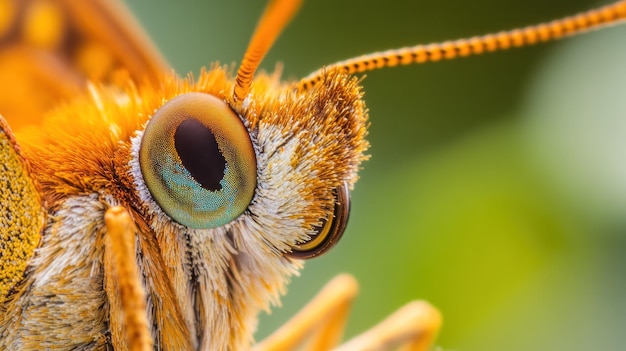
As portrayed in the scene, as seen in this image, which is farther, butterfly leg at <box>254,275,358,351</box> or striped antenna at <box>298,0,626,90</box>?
butterfly leg at <box>254,275,358,351</box>

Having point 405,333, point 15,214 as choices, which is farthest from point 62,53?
point 405,333

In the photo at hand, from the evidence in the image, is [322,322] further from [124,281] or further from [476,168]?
[124,281]

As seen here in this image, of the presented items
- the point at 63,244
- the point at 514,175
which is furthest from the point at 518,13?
the point at 63,244

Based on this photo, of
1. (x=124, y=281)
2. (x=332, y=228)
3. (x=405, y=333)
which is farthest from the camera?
(x=405, y=333)

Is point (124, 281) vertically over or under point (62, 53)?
under

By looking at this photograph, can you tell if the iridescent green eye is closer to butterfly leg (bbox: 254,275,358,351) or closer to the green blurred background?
butterfly leg (bbox: 254,275,358,351)

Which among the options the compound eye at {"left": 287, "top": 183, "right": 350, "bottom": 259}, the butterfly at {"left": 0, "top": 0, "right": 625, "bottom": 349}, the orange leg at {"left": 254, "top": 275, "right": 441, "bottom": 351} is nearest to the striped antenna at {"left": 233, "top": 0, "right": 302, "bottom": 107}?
the butterfly at {"left": 0, "top": 0, "right": 625, "bottom": 349}
